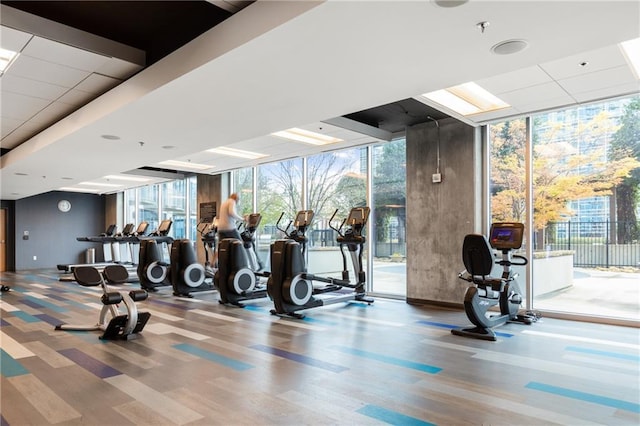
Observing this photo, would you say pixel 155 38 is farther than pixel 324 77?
Yes

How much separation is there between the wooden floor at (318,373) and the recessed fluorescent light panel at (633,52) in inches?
109

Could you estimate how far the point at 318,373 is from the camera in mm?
3418

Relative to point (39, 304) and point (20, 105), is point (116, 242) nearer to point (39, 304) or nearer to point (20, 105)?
point (39, 304)

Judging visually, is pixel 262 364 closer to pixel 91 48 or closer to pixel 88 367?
pixel 88 367

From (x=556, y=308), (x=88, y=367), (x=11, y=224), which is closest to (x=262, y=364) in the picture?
(x=88, y=367)

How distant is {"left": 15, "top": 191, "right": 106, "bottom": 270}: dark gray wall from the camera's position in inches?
561

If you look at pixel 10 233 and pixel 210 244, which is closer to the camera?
pixel 210 244

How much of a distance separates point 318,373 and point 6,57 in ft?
13.5

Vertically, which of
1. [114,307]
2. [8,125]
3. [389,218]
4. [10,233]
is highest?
[8,125]

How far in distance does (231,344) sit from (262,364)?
2.56 ft

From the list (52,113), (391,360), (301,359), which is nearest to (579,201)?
(391,360)

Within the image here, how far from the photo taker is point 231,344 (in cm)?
432

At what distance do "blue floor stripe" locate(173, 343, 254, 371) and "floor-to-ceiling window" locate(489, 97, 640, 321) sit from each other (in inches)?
169

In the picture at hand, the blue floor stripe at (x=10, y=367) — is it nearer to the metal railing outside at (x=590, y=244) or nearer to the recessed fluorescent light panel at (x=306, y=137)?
the recessed fluorescent light panel at (x=306, y=137)
